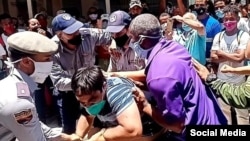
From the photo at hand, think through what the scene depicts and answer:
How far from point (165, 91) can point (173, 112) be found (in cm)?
13

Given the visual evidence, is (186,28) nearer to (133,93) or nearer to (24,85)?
(133,93)

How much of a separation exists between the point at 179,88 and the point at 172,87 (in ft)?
0.18

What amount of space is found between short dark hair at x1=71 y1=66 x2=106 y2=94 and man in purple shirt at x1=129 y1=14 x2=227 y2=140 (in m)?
0.31

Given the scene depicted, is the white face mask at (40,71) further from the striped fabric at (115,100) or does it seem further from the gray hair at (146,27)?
the gray hair at (146,27)

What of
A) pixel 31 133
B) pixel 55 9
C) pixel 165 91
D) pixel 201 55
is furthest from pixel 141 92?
pixel 55 9

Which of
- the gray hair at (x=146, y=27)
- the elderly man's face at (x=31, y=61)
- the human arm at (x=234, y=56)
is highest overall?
the gray hair at (x=146, y=27)

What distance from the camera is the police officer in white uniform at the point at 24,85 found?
92.8 inches

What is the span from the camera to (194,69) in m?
2.74

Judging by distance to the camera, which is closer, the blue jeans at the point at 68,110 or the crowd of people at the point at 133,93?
the crowd of people at the point at 133,93

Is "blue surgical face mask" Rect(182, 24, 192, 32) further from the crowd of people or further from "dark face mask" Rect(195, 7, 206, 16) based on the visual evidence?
the crowd of people

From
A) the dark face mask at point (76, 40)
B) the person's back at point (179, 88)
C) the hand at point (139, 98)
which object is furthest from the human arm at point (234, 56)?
the hand at point (139, 98)

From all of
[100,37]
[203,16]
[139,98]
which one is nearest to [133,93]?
[139,98]

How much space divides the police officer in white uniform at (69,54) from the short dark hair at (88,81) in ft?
5.37

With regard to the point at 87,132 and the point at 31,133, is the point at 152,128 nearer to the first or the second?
the point at 87,132
